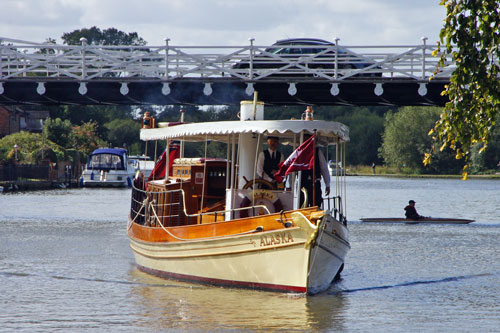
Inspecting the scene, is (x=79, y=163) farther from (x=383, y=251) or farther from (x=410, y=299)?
(x=410, y=299)

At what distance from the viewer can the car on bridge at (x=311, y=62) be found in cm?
2870

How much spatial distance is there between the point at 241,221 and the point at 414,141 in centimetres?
7118

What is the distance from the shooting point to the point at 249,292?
14344mm

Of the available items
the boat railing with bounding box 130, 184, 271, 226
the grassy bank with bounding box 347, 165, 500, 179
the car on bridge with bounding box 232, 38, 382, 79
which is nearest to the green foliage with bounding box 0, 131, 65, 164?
the car on bridge with bounding box 232, 38, 382, 79

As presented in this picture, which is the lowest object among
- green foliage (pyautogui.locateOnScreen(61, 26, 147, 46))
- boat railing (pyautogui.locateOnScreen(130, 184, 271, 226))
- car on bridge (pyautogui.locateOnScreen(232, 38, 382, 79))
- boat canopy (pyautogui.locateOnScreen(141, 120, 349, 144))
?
boat railing (pyautogui.locateOnScreen(130, 184, 271, 226))

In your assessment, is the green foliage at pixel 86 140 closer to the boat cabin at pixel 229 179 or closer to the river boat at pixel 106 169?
the river boat at pixel 106 169

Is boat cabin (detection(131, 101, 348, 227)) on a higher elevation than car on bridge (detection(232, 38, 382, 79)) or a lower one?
lower

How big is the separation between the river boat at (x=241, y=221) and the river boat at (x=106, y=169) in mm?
42019

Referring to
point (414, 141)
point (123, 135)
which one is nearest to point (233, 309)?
point (414, 141)

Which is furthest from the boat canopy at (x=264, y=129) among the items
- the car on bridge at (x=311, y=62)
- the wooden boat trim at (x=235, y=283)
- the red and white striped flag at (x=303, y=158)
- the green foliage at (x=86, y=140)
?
the green foliage at (x=86, y=140)

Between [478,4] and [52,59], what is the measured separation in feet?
83.5

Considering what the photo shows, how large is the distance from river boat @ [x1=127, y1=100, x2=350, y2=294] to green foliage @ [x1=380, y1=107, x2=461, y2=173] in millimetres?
66154

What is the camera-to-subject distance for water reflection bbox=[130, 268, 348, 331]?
1241 centimetres

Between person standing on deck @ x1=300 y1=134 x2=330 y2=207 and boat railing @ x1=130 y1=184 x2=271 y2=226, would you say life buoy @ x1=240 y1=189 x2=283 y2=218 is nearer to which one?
boat railing @ x1=130 y1=184 x2=271 y2=226
